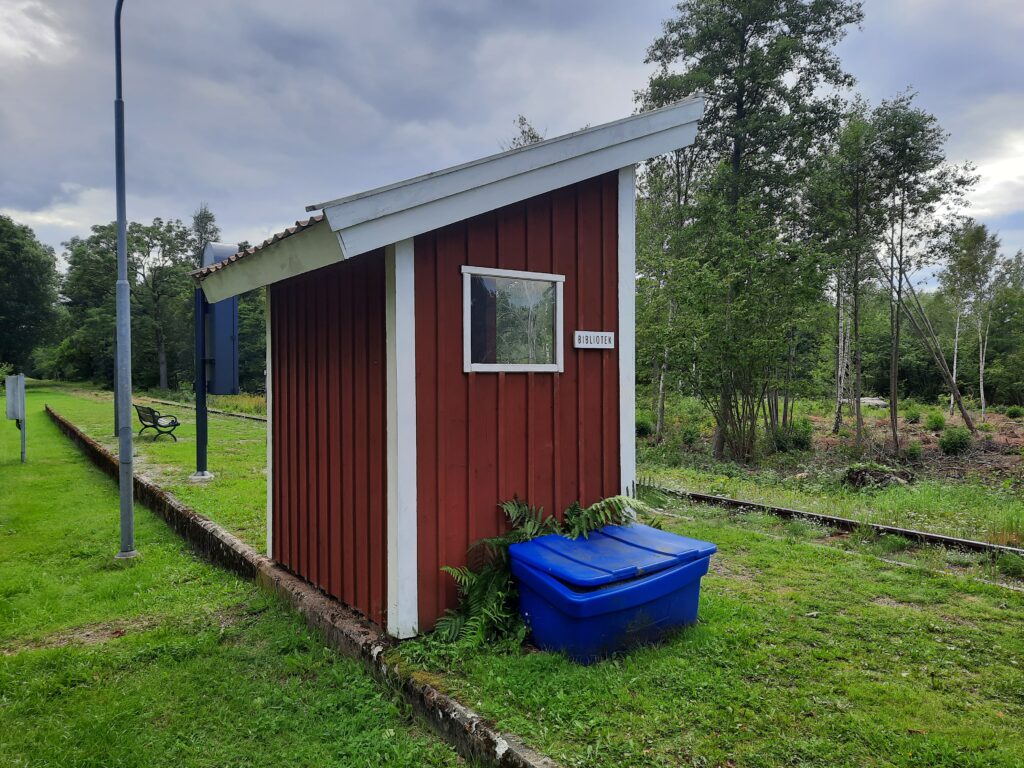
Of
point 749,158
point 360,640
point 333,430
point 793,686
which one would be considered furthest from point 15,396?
point 749,158

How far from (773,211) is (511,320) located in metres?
13.3

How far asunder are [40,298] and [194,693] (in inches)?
1889

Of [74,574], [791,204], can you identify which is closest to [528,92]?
[791,204]

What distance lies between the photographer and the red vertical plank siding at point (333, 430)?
3645 mm

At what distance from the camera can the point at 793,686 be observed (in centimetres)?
299

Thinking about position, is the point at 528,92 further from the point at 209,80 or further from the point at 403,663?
the point at 403,663

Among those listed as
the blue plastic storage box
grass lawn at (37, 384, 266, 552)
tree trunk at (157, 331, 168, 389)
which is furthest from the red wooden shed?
tree trunk at (157, 331, 168, 389)

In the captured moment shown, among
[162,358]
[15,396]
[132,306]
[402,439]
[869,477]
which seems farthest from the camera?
[132,306]

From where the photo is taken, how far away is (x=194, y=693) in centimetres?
330

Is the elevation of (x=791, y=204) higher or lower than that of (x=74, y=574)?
higher

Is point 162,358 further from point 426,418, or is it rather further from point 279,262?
point 426,418

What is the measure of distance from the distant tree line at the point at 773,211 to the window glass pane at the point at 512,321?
897cm

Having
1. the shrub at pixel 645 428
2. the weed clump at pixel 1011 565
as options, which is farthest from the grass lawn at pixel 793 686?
the shrub at pixel 645 428

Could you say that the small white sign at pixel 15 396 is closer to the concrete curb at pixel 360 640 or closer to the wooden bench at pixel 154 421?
the wooden bench at pixel 154 421
